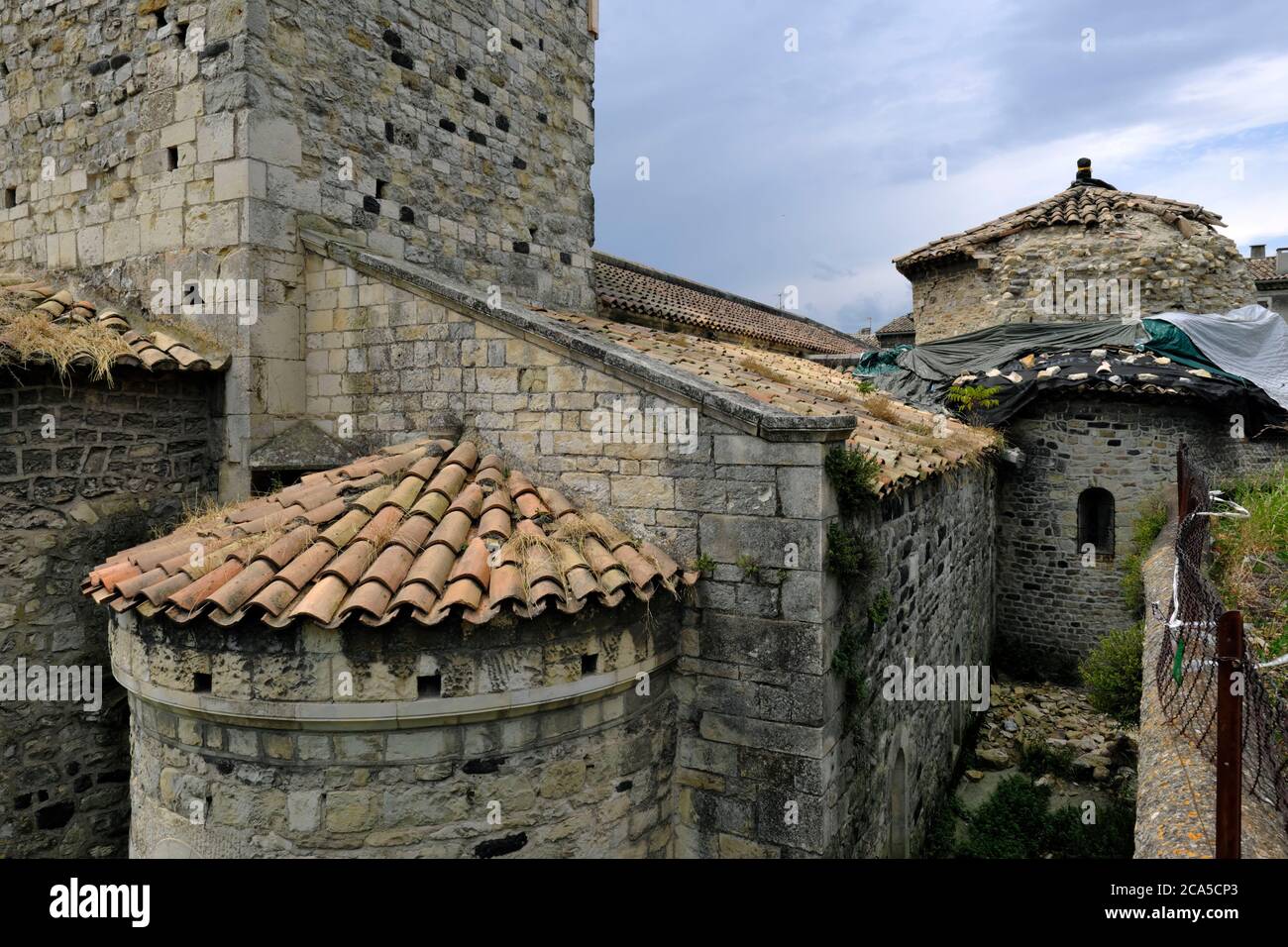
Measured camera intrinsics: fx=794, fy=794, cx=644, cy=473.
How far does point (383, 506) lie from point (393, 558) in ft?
2.17

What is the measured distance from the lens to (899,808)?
695cm

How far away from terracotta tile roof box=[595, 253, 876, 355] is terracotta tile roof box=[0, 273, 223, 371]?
17.5 ft

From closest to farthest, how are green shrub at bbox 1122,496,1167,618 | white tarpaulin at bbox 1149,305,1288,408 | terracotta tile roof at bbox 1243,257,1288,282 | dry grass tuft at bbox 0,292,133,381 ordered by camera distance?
dry grass tuft at bbox 0,292,133,381, green shrub at bbox 1122,496,1167,618, white tarpaulin at bbox 1149,305,1288,408, terracotta tile roof at bbox 1243,257,1288,282

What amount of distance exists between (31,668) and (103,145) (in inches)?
176

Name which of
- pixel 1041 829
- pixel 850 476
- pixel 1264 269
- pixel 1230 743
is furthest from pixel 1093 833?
pixel 1264 269

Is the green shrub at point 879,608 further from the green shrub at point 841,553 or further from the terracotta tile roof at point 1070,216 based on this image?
the terracotta tile roof at point 1070,216

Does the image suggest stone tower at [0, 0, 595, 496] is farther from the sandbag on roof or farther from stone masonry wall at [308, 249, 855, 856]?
the sandbag on roof

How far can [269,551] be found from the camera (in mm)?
4438

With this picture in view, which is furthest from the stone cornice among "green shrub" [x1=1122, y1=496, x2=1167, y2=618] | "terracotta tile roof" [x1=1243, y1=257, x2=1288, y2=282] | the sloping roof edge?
"terracotta tile roof" [x1=1243, y1=257, x2=1288, y2=282]

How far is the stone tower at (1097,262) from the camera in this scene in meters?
14.0

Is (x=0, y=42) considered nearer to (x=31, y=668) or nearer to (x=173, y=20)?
(x=173, y=20)

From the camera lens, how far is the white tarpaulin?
12648 millimetres

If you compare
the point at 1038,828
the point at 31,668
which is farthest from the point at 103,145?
the point at 1038,828

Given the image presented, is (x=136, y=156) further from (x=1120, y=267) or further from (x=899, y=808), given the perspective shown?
(x=1120, y=267)
